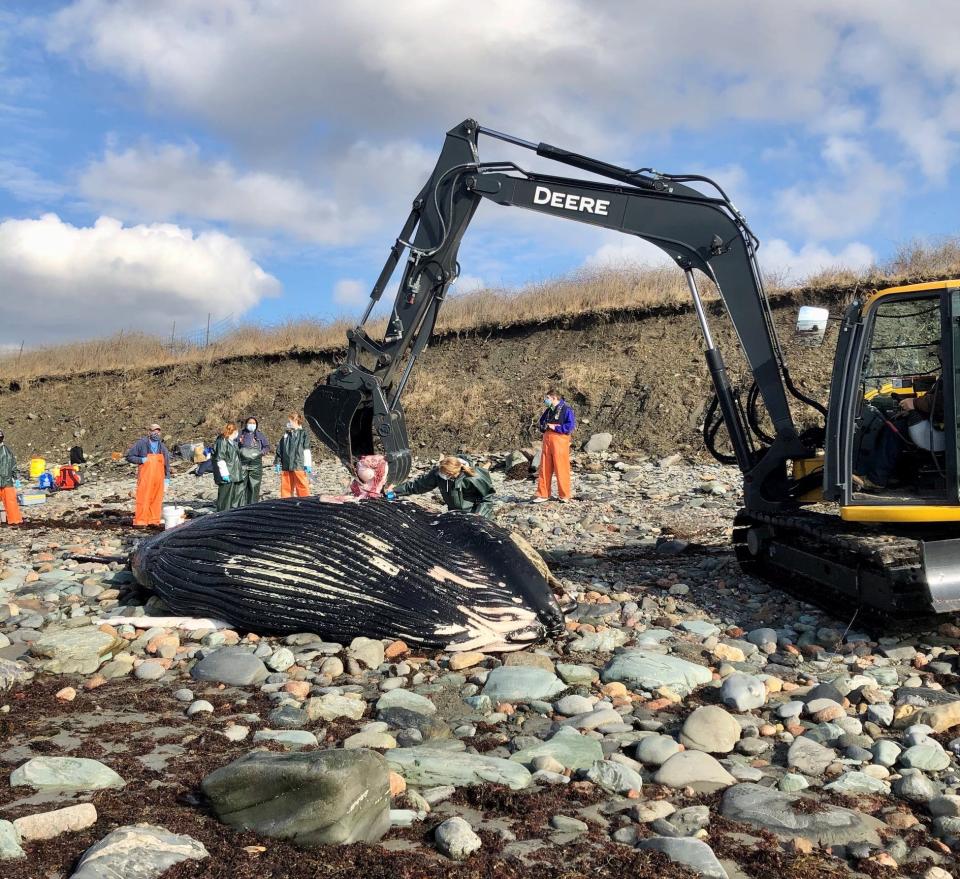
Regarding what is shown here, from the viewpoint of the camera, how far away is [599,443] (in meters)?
20.5

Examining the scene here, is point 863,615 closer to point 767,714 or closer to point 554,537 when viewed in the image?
point 767,714

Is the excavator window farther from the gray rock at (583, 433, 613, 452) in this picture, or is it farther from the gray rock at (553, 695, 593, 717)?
the gray rock at (583, 433, 613, 452)

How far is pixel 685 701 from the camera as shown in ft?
16.5

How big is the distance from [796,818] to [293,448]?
40.5 ft

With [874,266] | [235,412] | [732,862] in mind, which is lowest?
[732,862]

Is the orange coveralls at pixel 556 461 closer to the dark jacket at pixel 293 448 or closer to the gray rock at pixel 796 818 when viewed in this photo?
the dark jacket at pixel 293 448

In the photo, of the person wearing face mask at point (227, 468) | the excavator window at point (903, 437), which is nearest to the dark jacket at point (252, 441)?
the person wearing face mask at point (227, 468)

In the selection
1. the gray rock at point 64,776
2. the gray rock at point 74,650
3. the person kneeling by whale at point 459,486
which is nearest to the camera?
the gray rock at point 64,776

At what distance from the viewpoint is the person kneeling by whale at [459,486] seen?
28.5ft

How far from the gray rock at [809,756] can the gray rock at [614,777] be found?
0.75 metres

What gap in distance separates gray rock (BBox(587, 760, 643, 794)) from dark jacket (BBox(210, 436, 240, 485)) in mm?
10899

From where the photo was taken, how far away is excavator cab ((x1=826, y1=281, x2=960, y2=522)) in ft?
19.7

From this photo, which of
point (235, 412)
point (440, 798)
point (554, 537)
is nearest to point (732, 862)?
point (440, 798)

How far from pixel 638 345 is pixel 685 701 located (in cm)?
1914
